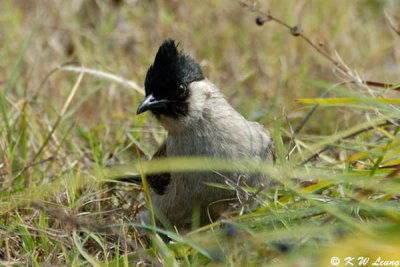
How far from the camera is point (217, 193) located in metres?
3.57

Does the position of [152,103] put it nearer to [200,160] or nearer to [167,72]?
[167,72]

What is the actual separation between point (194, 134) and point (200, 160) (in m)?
0.28

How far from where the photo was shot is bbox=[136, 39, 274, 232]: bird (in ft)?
11.8

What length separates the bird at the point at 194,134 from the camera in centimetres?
359

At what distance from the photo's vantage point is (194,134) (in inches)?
146

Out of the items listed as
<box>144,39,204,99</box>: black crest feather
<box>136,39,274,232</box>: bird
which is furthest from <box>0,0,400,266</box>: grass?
<box>144,39,204,99</box>: black crest feather

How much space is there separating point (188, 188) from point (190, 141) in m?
0.28

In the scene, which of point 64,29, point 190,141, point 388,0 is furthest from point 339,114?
point 64,29

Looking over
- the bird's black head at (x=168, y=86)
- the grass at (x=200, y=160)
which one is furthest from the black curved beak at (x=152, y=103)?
the grass at (x=200, y=160)

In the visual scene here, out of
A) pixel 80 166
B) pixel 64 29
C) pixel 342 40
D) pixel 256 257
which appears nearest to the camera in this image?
pixel 256 257

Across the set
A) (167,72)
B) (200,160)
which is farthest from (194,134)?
(167,72)

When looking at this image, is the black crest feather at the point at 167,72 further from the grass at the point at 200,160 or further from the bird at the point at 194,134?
the grass at the point at 200,160

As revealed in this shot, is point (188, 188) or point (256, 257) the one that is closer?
point (256, 257)

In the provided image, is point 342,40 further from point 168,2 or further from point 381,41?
point 168,2
